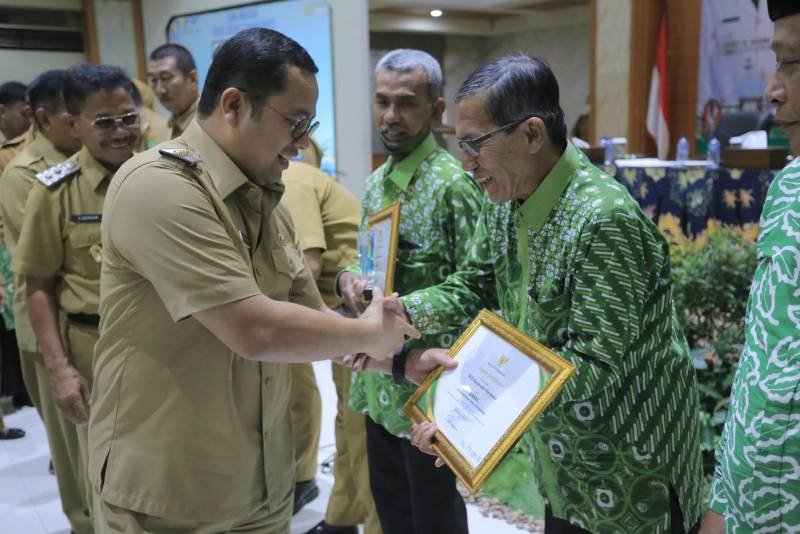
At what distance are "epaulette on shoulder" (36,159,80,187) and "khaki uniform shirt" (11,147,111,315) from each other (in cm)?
1

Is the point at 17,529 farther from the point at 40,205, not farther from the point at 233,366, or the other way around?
the point at 233,366

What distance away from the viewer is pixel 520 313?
4.98ft

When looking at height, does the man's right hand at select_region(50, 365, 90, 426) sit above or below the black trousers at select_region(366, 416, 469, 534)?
above

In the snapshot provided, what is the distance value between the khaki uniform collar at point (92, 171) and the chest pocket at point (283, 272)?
3.73 ft

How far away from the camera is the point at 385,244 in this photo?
1.97 m

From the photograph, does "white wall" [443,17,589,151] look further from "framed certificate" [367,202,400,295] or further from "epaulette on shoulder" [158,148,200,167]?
"epaulette on shoulder" [158,148,200,167]

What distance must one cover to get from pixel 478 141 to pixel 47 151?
2.30 m

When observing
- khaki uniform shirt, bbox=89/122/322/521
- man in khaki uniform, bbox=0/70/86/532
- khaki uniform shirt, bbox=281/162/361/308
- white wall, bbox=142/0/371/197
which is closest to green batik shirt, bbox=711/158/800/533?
khaki uniform shirt, bbox=89/122/322/521

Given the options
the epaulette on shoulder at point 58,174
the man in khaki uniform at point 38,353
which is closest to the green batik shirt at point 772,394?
the epaulette on shoulder at point 58,174

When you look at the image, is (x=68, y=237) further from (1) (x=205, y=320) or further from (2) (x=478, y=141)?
(2) (x=478, y=141)

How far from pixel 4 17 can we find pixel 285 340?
24.9 ft

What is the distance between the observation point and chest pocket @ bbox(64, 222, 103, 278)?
7.86 feet

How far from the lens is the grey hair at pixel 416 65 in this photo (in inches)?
79.8

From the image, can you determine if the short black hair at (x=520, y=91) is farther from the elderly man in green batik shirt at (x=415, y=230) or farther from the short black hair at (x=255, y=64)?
the elderly man in green batik shirt at (x=415, y=230)
